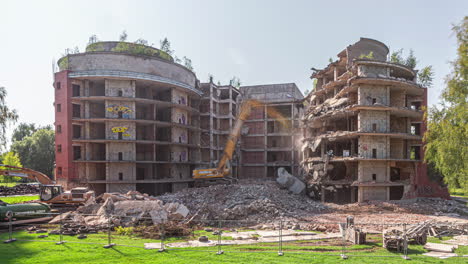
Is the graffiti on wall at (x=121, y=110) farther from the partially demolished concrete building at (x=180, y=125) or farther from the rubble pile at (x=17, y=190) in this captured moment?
the rubble pile at (x=17, y=190)

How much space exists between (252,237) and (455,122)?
15759mm

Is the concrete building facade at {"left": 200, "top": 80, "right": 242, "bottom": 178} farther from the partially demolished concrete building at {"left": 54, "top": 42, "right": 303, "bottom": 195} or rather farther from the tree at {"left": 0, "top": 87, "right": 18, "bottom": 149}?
the tree at {"left": 0, "top": 87, "right": 18, "bottom": 149}

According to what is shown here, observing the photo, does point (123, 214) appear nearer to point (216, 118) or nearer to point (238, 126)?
point (238, 126)

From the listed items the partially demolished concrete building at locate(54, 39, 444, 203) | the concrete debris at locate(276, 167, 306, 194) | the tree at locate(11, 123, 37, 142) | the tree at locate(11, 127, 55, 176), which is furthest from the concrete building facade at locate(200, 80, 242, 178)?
the tree at locate(11, 123, 37, 142)

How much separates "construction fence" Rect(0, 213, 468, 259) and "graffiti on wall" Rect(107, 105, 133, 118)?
16984 millimetres

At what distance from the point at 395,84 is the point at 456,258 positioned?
23577mm

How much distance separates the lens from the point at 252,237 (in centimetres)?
1656

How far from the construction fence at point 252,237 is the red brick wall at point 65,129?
15.3 metres

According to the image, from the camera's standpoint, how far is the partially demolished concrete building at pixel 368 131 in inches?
1245

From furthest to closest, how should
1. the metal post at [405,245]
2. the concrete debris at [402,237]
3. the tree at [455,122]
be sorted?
the tree at [455,122]
the concrete debris at [402,237]
the metal post at [405,245]

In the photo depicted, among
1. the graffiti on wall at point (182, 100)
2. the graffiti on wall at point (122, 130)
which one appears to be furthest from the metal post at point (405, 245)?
the graffiti on wall at point (182, 100)

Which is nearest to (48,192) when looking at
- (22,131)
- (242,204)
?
(242,204)

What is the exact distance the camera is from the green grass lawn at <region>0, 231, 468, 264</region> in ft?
39.3

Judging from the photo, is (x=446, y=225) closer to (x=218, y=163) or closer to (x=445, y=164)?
(x=445, y=164)
